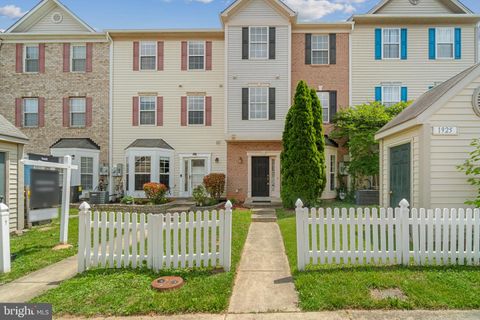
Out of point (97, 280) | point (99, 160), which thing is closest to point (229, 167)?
point (99, 160)

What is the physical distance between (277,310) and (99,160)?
1466 cm

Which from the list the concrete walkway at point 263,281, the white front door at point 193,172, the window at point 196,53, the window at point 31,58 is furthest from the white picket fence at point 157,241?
the window at point 31,58

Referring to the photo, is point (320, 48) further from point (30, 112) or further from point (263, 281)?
point (30, 112)

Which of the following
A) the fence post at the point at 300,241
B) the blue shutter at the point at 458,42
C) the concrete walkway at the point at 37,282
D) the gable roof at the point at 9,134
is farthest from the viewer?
the blue shutter at the point at 458,42

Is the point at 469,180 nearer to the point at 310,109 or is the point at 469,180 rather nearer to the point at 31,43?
the point at 310,109

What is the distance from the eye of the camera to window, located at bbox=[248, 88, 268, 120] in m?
15.4

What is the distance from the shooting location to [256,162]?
15594mm

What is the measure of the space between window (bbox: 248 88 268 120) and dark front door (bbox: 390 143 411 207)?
7574 mm

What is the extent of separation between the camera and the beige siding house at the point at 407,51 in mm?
15727

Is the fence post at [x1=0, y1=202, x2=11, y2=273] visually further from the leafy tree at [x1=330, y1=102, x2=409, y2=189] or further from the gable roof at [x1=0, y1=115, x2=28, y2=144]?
the leafy tree at [x1=330, y1=102, x2=409, y2=189]

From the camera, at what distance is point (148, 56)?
16281mm

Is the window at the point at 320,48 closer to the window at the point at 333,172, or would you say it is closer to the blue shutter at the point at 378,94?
the blue shutter at the point at 378,94

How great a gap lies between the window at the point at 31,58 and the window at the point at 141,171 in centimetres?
791

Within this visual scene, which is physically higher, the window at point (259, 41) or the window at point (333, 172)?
the window at point (259, 41)
